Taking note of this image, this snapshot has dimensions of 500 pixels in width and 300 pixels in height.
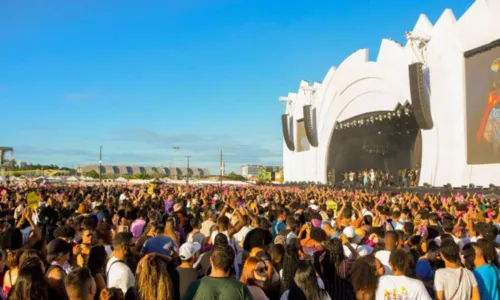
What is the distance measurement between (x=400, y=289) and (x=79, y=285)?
265 centimetres

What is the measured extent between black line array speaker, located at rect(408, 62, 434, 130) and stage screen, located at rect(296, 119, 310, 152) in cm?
1992

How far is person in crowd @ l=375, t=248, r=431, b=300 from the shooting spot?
13.2 ft

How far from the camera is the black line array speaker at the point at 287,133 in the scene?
4907 centimetres

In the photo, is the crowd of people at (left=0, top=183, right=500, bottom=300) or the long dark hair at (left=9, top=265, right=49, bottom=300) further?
the crowd of people at (left=0, top=183, right=500, bottom=300)

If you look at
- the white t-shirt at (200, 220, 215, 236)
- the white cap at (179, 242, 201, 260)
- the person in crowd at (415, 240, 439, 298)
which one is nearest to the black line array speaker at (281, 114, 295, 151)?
the white t-shirt at (200, 220, 215, 236)

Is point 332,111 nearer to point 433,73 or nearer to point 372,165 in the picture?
point 372,165

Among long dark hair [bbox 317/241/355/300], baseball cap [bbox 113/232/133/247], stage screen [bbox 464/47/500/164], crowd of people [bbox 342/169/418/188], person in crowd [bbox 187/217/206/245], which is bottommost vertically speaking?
long dark hair [bbox 317/241/355/300]

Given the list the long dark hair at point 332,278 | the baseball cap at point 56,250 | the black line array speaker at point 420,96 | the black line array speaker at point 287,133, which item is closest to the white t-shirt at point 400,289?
the long dark hair at point 332,278

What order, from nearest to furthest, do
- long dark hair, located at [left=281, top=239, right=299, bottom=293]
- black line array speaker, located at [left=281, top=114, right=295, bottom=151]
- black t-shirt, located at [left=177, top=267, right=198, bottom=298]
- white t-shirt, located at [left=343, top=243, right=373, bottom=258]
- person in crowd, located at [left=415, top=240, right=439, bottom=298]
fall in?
long dark hair, located at [left=281, top=239, right=299, bottom=293]
black t-shirt, located at [left=177, top=267, right=198, bottom=298]
person in crowd, located at [left=415, top=240, right=439, bottom=298]
white t-shirt, located at [left=343, top=243, right=373, bottom=258]
black line array speaker, located at [left=281, top=114, right=295, bottom=151]

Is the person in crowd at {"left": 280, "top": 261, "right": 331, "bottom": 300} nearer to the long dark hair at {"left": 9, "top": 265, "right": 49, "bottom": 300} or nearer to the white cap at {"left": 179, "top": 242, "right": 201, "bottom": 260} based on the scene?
the white cap at {"left": 179, "top": 242, "right": 201, "bottom": 260}

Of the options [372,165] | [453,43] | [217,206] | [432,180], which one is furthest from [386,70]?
[217,206]

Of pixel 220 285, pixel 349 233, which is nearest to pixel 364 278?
pixel 220 285

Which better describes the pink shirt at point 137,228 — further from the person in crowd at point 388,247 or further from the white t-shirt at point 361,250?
the person in crowd at point 388,247

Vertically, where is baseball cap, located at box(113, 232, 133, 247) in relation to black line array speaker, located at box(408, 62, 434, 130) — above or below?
below
